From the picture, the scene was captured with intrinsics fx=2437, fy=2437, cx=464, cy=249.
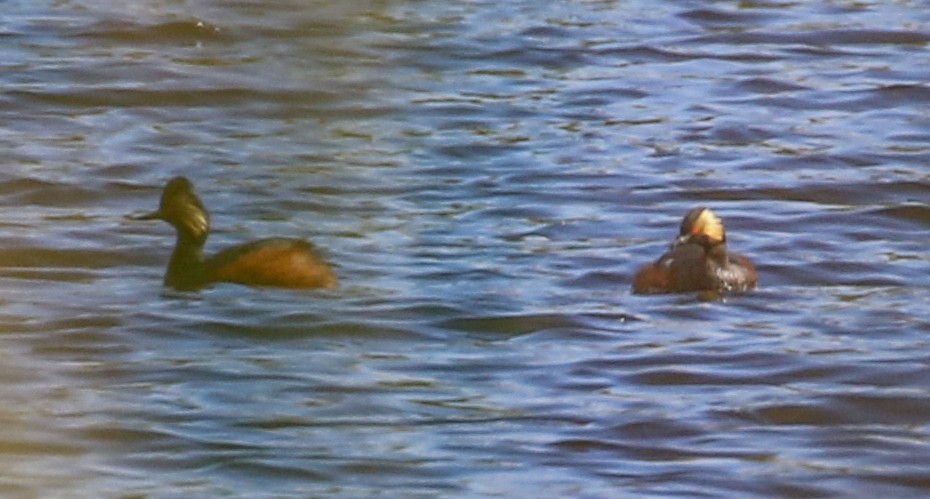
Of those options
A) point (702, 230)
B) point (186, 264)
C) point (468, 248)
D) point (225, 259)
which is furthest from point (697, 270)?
point (186, 264)

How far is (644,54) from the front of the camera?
1518cm

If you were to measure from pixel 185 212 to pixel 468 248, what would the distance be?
124 centimetres

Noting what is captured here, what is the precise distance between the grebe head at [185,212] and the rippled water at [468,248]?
0.24 meters

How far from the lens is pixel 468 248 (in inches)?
415

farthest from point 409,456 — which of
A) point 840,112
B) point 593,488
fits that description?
point 840,112

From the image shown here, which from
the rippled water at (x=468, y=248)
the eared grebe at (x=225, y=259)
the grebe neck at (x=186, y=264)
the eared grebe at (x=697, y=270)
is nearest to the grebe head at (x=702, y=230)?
the eared grebe at (x=697, y=270)

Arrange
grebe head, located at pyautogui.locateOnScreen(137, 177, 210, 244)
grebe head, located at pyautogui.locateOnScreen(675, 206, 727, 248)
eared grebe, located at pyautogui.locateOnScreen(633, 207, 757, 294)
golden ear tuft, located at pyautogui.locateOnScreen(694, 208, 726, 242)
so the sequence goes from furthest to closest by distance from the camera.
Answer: grebe head, located at pyautogui.locateOnScreen(137, 177, 210, 244), golden ear tuft, located at pyautogui.locateOnScreen(694, 208, 726, 242), grebe head, located at pyautogui.locateOnScreen(675, 206, 727, 248), eared grebe, located at pyautogui.locateOnScreen(633, 207, 757, 294)

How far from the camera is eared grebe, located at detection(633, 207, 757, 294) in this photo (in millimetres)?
9734

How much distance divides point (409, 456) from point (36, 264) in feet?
13.1

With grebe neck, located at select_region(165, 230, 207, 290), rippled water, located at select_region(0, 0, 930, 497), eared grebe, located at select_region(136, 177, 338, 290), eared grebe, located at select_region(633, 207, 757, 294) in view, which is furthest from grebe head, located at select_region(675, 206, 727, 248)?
grebe neck, located at select_region(165, 230, 207, 290)

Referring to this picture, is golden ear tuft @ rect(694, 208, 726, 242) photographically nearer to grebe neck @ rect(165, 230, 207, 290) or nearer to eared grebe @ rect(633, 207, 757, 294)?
eared grebe @ rect(633, 207, 757, 294)

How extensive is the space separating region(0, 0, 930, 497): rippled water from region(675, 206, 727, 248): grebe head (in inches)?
10.2

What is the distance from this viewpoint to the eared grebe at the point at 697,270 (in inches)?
383

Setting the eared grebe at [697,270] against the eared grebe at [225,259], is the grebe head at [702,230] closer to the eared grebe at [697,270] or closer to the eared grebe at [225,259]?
the eared grebe at [697,270]
